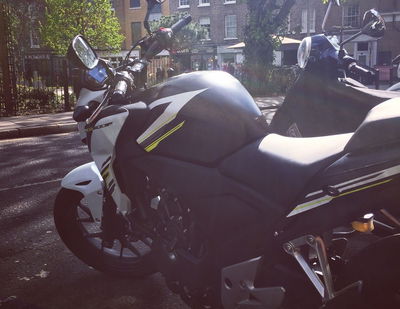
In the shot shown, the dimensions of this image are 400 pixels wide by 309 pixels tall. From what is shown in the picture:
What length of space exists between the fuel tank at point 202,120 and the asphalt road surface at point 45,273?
1120 mm

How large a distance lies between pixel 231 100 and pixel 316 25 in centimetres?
4121

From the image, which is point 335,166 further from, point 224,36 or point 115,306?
point 224,36

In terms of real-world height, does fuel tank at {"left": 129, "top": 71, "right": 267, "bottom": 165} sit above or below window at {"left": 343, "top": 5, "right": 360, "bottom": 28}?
below

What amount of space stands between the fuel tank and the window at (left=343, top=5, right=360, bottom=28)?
132ft

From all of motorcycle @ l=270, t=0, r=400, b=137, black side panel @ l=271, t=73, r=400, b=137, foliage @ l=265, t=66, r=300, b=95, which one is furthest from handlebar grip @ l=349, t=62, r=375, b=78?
foliage @ l=265, t=66, r=300, b=95

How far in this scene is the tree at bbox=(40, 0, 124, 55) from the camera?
26000mm

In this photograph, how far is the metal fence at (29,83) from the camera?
12773mm

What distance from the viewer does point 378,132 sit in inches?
64.7

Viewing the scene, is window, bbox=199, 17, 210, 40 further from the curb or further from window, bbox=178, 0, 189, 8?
the curb

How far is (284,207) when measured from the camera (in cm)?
178

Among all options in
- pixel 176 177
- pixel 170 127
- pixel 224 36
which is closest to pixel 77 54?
pixel 170 127

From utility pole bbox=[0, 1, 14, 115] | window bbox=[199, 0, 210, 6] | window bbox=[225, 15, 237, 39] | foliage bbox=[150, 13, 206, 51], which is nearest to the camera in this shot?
utility pole bbox=[0, 1, 14, 115]

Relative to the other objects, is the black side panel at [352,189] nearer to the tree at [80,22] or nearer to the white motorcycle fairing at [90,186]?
the white motorcycle fairing at [90,186]

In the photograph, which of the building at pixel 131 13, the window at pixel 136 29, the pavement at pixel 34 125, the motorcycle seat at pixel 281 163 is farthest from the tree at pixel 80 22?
the motorcycle seat at pixel 281 163
